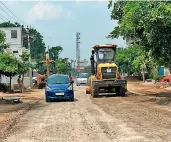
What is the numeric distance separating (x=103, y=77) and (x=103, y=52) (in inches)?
86.9

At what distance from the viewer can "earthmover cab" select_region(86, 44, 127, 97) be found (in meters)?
29.9

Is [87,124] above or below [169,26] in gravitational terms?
below

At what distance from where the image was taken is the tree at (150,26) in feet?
72.3

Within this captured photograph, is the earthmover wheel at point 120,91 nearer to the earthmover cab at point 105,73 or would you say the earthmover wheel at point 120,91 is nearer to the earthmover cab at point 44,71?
the earthmover cab at point 105,73

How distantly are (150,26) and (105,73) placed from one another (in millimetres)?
7889

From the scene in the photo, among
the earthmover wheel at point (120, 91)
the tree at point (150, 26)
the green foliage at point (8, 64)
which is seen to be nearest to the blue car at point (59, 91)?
the earthmover wheel at point (120, 91)

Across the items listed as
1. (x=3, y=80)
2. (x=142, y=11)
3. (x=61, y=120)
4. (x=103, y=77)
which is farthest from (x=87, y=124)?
(x=3, y=80)

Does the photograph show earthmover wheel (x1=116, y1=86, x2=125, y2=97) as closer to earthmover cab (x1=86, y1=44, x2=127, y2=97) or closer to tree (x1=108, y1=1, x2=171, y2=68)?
earthmover cab (x1=86, y1=44, x2=127, y2=97)

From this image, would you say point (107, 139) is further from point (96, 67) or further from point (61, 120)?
point (96, 67)

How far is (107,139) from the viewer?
35.9 feet

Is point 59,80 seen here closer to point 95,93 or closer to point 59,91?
point 59,91

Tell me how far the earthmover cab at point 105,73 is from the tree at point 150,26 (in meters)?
3.78

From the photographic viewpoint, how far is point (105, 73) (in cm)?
3041

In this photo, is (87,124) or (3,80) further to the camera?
(3,80)
